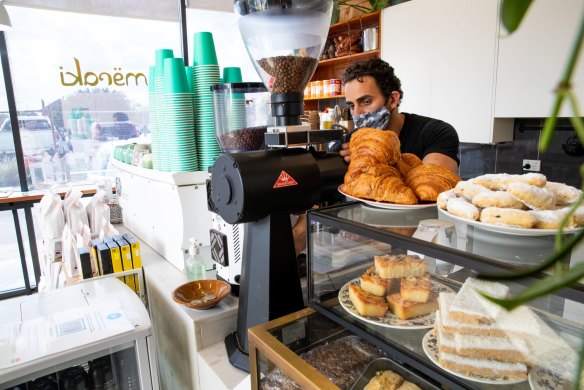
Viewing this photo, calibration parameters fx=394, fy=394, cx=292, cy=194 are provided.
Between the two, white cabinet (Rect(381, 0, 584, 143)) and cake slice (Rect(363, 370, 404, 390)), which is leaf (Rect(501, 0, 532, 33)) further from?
white cabinet (Rect(381, 0, 584, 143))

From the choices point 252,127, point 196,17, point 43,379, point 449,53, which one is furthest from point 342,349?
point 196,17

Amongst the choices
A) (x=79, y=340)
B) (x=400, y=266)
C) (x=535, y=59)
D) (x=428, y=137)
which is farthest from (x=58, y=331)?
(x=535, y=59)

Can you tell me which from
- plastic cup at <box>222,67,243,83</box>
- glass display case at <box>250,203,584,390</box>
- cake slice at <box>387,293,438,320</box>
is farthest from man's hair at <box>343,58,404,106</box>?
cake slice at <box>387,293,438,320</box>

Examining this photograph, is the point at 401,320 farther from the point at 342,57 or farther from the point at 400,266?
the point at 342,57

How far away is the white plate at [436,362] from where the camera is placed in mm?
542

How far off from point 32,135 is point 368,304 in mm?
3580

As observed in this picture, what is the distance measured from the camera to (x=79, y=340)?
1046 millimetres

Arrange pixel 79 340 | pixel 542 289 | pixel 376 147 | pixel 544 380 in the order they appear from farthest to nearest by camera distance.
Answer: pixel 79 340
pixel 376 147
pixel 544 380
pixel 542 289

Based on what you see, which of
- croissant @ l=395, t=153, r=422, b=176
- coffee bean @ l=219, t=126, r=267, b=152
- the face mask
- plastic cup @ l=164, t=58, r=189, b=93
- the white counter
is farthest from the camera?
the face mask

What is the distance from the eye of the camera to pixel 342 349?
74 cm

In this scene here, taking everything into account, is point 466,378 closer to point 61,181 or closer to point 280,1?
point 280,1

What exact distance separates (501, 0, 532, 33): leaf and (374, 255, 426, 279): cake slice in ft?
2.01

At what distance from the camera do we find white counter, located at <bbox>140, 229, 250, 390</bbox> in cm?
101

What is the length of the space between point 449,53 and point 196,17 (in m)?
2.35
